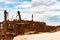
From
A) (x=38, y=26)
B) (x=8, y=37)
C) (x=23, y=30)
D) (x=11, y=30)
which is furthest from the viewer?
(x=38, y=26)

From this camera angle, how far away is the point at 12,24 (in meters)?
32.1

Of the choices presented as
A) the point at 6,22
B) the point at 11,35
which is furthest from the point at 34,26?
the point at 11,35

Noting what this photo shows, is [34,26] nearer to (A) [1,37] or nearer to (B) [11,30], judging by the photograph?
(B) [11,30]

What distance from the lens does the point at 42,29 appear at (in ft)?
127

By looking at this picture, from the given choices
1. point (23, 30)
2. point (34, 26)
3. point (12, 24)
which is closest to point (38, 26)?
point (34, 26)

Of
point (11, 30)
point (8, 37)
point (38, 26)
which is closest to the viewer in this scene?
point (8, 37)

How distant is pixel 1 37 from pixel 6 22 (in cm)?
571

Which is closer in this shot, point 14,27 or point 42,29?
point 14,27

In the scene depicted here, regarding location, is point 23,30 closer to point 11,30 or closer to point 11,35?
point 11,30

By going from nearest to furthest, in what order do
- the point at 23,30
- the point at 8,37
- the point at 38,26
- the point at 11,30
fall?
the point at 8,37
the point at 11,30
the point at 23,30
the point at 38,26

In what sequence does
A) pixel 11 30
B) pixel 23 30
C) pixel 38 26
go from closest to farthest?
1. pixel 11 30
2. pixel 23 30
3. pixel 38 26

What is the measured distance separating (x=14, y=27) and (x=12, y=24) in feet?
2.48

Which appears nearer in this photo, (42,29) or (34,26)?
(34,26)

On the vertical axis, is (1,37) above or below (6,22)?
below
